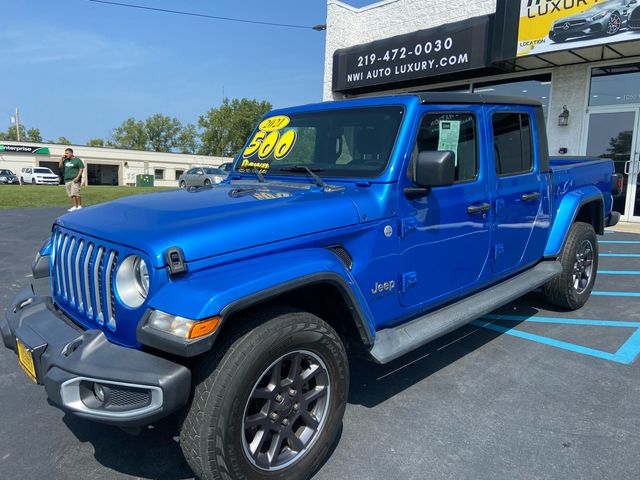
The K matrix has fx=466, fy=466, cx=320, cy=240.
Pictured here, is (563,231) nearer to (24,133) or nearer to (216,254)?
(216,254)

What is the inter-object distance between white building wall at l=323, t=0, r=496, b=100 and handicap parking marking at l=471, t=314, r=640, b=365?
889 centimetres

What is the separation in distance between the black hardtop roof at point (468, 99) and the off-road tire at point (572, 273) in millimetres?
1404

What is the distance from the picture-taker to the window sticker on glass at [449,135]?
3.13 m

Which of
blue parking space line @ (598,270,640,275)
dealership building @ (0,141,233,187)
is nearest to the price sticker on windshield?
blue parking space line @ (598,270,640,275)

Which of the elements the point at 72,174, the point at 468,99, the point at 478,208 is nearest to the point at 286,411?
the point at 478,208

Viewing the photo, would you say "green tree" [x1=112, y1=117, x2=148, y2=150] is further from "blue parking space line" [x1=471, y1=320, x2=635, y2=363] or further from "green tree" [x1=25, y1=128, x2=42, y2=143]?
"blue parking space line" [x1=471, y1=320, x2=635, y2=363]

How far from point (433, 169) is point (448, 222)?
518 millimetres

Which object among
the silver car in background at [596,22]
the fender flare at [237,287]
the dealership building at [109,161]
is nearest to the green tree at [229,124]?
the dealership building at [109,161]

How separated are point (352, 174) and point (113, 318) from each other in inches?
62.3

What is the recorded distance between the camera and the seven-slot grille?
6.93 ft

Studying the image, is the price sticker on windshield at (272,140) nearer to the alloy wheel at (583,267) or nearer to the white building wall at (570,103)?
the alloy wheel at (583,267)

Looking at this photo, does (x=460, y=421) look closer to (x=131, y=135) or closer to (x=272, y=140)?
(x=272, y=140)

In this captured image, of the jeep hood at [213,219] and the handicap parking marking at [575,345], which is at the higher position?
the jeep hood at [213,219]

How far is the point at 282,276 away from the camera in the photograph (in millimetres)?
2043
